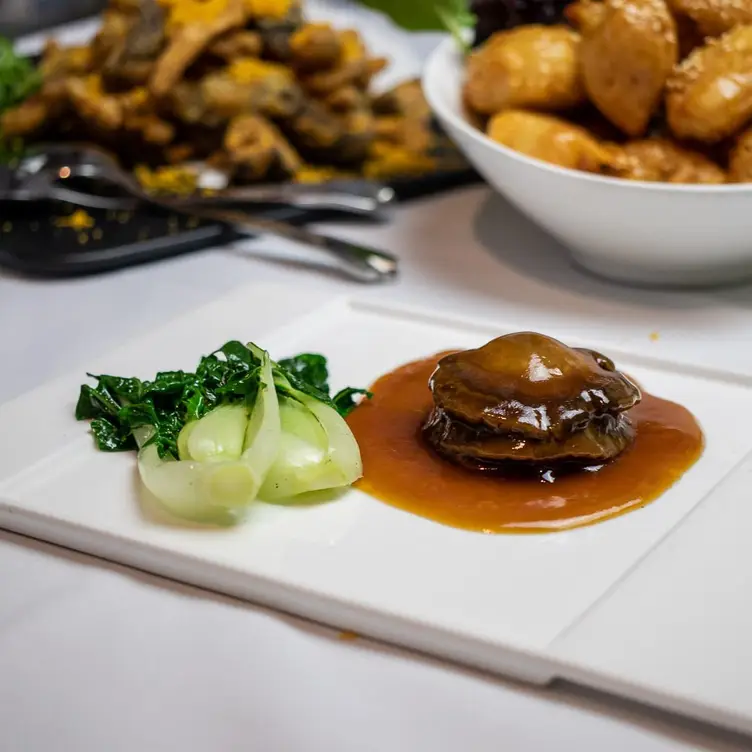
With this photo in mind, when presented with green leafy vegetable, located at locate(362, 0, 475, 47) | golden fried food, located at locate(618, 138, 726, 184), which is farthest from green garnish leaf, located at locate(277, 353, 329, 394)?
green leafy vegetable, located at locate(362, 0, 475, 47)

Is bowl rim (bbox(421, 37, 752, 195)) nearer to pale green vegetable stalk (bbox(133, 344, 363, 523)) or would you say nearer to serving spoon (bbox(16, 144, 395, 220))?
serving spoon (bbox(16, 144, 395, 220))

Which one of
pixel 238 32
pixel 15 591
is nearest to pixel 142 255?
pixel 238 32

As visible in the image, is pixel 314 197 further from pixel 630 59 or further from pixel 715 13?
pixel 715 13

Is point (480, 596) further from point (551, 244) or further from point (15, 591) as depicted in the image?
point (551, 244)

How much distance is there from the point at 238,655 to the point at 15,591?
0.97 ft

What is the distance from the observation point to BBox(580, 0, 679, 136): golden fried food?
6.03 ft

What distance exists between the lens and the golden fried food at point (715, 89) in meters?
1.80

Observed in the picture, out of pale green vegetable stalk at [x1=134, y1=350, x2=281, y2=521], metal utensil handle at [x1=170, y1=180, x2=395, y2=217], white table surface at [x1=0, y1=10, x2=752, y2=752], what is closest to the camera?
white table surface at [x1=0, y1=10, x2=752, y2=752]

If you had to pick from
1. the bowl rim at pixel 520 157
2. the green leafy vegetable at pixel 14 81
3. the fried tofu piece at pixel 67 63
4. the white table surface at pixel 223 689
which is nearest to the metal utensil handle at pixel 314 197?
the bowl rim at pixel 520 157

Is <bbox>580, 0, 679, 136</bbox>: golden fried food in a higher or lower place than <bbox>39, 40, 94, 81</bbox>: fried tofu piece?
higher

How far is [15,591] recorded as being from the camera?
119 centimetres

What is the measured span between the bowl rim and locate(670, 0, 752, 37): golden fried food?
1.02 feet

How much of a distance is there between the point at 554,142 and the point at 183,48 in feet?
3.46

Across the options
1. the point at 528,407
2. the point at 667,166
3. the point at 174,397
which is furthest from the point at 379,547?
the point at 667,166
